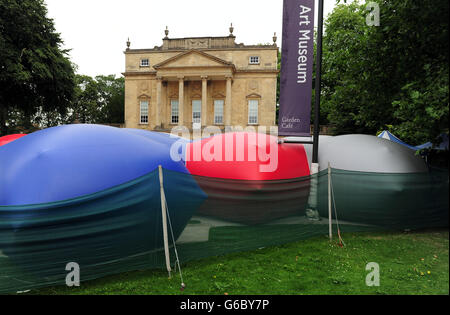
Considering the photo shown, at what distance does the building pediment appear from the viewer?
34.9 m

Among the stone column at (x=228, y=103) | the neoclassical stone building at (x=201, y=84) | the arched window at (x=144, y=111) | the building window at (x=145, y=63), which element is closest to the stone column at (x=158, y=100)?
the neoclassical stone building at (x=201, y=84)

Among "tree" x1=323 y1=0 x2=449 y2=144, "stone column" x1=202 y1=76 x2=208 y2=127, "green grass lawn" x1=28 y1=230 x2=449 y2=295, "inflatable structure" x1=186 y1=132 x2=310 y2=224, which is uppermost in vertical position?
"stone column" x1=202 y1=76 x2=208 y2=127

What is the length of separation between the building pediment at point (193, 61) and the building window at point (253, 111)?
5.27 m

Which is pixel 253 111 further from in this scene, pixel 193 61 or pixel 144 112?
pixel 144 112

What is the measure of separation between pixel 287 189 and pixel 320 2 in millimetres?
5648

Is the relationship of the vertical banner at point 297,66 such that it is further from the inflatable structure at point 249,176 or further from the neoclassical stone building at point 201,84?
the neoclassical stone building at point 201,84

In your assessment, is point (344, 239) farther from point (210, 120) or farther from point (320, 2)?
point (210, 120)

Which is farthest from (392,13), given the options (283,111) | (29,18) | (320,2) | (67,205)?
(29,18)

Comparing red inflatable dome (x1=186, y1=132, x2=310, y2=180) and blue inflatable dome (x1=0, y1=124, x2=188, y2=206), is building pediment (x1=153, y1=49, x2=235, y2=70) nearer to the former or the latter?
red inflatable dome (x1=186, y1=132, x2=310, y2=180)

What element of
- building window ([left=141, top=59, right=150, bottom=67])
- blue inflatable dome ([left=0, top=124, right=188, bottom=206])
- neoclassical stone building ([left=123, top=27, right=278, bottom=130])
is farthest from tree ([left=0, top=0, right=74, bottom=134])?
blue inflatable dome ([left=0, top=124, right=188, bottom=206])

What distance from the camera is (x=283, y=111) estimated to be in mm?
8453

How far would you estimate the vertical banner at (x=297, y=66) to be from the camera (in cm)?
811

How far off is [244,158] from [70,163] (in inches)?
163

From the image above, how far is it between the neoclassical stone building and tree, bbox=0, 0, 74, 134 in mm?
12545
